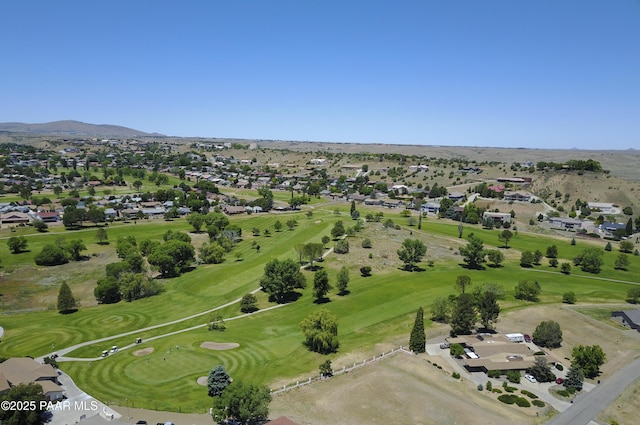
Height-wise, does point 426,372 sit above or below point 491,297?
below

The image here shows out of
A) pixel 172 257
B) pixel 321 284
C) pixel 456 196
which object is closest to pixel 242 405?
pixel 321 284

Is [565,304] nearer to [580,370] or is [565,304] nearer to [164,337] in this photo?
[580,370]

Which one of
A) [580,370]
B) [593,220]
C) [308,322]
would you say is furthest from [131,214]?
[593,220]

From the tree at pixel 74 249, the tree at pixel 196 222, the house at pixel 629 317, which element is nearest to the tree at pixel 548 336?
the house at pixel 629 317

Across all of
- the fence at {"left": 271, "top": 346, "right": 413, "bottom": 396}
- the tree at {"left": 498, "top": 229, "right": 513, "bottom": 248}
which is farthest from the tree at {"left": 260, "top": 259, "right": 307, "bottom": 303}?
the tree at {"left": 498, "top": 229, "right": 513, "bottom": 248}

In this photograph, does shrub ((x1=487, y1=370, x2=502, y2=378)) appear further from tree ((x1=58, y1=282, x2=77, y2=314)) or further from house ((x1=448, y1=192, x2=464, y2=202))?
house ((x1=448, y1=192, x2=464, y2=202))

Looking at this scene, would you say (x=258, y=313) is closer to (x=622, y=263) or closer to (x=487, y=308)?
(x=487, y=308)

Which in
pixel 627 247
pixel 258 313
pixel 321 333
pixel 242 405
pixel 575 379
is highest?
pixel 242 405
